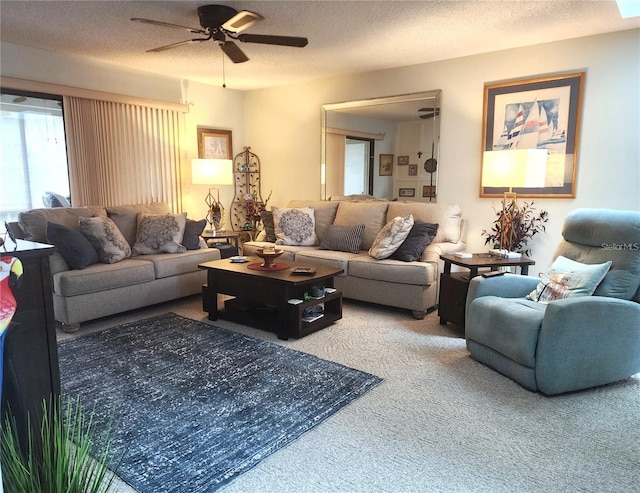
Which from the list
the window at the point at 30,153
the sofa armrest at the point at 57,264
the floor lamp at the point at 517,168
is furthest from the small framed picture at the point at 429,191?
the window at the point at 30,153

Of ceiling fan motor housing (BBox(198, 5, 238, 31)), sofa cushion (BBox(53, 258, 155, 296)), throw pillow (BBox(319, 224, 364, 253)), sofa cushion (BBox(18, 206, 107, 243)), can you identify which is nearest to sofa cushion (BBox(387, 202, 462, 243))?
throw pillow (BBox(319, 224, 364, 253))

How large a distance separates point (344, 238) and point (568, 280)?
7.36ft

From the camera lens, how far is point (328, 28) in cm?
352

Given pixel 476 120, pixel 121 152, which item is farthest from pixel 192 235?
pixel 476 120

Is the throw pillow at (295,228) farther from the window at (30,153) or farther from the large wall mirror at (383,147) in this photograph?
the window at (30,153)

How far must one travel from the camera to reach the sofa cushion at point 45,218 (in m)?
3.67

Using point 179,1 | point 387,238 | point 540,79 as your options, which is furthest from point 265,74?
point 540,79

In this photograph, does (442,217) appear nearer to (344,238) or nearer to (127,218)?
(344,238)

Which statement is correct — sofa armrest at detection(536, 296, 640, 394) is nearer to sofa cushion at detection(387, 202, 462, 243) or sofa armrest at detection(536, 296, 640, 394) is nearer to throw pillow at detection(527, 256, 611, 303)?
throw pillow at detection(527, 256, 611, 303)

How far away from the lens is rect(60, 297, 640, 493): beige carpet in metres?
1.76

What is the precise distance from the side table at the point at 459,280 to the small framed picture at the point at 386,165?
5.21 ft

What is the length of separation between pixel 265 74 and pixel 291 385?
3.83 metres

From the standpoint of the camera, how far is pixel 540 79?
3.99 metres

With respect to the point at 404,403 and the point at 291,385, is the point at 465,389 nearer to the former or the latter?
the point at 404,403
